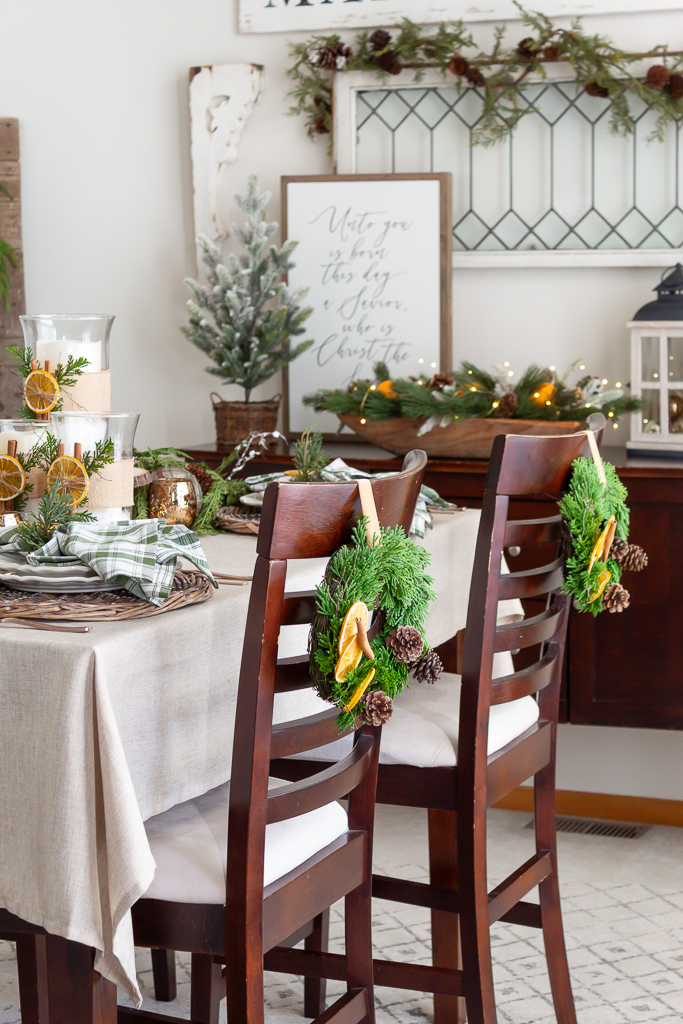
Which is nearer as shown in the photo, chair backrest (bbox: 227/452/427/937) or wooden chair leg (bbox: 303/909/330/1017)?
chair backrest (bbox: 227/452/427/937)

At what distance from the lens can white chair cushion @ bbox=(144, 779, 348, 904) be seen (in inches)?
46.3

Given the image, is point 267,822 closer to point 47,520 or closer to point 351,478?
point 47,520

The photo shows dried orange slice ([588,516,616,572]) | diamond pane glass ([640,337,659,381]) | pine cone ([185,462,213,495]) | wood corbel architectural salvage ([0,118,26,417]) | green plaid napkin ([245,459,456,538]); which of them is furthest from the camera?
wood corbel architectural salvage ([0,118,26,417])

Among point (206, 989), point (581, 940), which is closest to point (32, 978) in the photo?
point (206, 989)

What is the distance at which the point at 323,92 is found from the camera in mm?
2885

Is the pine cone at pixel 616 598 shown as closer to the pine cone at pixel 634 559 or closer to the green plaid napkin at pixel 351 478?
the pine cone at pixel 634 559

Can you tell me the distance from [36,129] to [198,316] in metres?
0.95

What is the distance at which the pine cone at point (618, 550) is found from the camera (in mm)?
1573

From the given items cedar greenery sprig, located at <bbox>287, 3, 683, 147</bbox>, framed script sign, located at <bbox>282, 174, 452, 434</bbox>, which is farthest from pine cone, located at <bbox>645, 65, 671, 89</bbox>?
framed script sign, located at <bbox>282, 174, 452, 434</bbox>

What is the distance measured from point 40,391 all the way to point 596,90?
1.76m

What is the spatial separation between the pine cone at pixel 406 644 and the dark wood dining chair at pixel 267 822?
0.10 m

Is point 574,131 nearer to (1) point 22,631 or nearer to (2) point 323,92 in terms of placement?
(2) point 323,92

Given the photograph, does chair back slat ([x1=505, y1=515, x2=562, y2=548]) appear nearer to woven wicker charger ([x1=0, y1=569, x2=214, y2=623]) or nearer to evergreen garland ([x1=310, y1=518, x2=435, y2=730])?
evergreen garland ([x1=310, y1=518, x2=435, y2=730])

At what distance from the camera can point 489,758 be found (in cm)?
161
